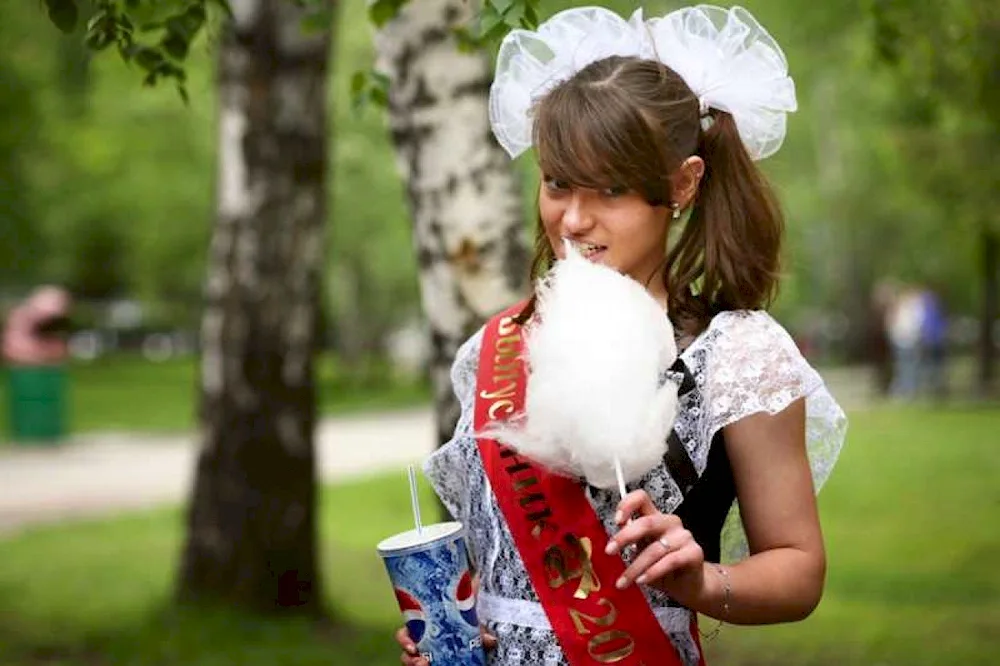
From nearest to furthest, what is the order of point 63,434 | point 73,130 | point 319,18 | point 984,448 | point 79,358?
point 319,18 → point 984,448 → point 63,434 → point 73,130 → point 79,358

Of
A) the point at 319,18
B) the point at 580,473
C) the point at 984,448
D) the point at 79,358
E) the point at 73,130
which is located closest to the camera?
the point at 580,473

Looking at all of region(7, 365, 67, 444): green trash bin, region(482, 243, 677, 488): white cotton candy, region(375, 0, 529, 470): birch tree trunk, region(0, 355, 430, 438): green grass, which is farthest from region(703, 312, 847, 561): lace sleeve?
region(0, 355, 430, 438): green grass

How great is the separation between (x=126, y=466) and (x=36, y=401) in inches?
76.1

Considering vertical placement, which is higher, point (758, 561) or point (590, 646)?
point (758, 561)

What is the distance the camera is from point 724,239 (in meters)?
2.71

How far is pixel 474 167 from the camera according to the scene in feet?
16.4

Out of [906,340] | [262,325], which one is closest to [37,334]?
[262,325]

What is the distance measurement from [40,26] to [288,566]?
699 inches

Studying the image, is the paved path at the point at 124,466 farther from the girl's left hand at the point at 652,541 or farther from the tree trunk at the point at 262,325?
the girl's left hand at the point at 652,541

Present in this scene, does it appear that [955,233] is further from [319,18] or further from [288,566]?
[319,18]

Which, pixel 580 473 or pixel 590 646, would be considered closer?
pixel 580 473

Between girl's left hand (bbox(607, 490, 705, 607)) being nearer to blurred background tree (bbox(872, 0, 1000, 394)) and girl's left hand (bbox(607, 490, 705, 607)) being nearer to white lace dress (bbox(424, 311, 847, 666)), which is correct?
white lace dress (bbox(424, 311, 847, 666))

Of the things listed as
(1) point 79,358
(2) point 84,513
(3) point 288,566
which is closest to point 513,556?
(3) point 288,566

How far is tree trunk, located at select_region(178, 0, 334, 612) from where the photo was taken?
8.18 meters
